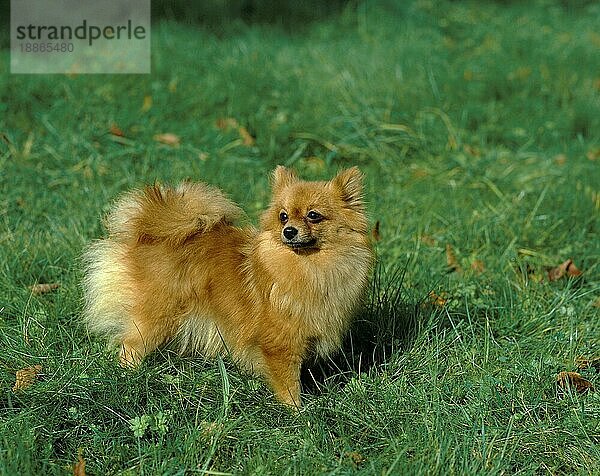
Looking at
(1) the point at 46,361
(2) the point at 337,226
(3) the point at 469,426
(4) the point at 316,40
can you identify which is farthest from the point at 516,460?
(4) the point at 316,40

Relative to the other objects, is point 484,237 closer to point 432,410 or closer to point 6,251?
point 432,410

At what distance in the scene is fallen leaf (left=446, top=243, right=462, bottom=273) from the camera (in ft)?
14.6

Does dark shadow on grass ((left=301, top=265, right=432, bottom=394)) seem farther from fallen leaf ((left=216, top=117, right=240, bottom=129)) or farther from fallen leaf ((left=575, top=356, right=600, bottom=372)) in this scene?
fallen leaf ((left=216, top=117, right=240, bottom=129))

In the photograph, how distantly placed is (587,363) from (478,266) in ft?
3.26

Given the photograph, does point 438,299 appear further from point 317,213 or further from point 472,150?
point 472,150

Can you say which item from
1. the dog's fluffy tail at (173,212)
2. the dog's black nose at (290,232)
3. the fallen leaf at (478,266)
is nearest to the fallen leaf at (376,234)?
the fallen leaf at (478,266)

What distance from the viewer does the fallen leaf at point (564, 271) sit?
4.45 metres

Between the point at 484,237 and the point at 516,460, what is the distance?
2.07 m

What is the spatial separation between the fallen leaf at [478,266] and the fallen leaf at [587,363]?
89cm

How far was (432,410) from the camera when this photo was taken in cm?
313

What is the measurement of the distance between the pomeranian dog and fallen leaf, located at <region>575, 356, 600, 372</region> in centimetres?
112

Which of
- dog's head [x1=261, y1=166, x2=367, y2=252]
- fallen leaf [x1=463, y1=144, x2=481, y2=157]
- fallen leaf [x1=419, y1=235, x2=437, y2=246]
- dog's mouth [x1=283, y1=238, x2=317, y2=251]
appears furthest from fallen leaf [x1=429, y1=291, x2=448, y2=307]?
fallen leaf [x1=463, y1=144, x2=481, y2=157]

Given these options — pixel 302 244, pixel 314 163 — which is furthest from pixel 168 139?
pixel 302 244

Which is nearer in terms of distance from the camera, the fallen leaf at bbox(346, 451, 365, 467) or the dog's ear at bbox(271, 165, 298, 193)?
the fallen leaf at bbox(346, 451, 365, 467)
